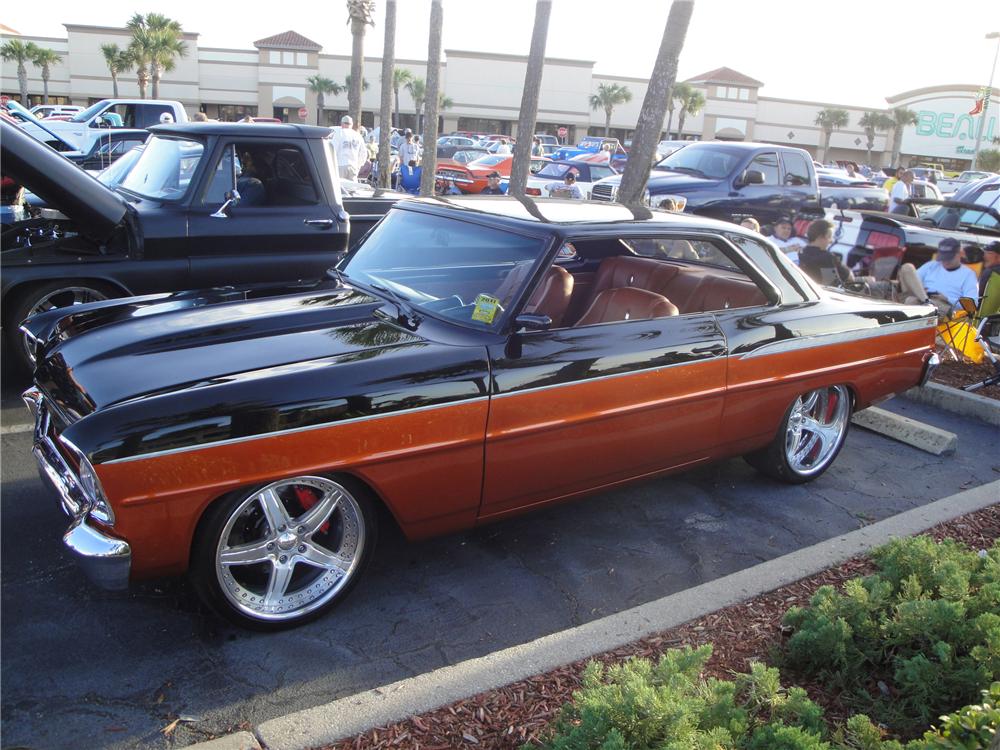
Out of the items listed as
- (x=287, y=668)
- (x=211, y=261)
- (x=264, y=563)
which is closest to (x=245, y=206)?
(x=211, y=261)

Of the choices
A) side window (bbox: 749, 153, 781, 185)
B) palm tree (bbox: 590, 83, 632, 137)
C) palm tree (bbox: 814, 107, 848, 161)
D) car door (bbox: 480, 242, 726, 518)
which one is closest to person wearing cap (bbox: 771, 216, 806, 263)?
side window (bbox: 749, 153, 781, 185)

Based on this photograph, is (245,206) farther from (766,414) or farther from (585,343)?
(766,414)

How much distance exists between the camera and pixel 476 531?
419 cm

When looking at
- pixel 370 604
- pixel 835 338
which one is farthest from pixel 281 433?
pixel 835 338

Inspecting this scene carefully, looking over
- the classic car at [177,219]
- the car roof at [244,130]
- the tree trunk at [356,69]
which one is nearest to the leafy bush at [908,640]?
the classic car at [177,219]

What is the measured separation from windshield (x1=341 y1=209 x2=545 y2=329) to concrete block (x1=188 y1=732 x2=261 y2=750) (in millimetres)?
1887

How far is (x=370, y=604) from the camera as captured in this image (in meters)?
3.50

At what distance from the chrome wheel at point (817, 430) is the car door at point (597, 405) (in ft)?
3.02

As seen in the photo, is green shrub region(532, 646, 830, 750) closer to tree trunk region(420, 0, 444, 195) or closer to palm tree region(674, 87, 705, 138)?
tree trunk region(420, 0, 444, 195)

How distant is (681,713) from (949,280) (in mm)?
7474

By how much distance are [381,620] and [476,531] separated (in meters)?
0.91

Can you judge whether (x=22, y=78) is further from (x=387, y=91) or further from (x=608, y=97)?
(x=387, y=91)

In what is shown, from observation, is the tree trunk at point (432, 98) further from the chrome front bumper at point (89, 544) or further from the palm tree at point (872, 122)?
the palm tree at point (872, 122)

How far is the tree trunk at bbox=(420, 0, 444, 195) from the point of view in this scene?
50.2 feet
